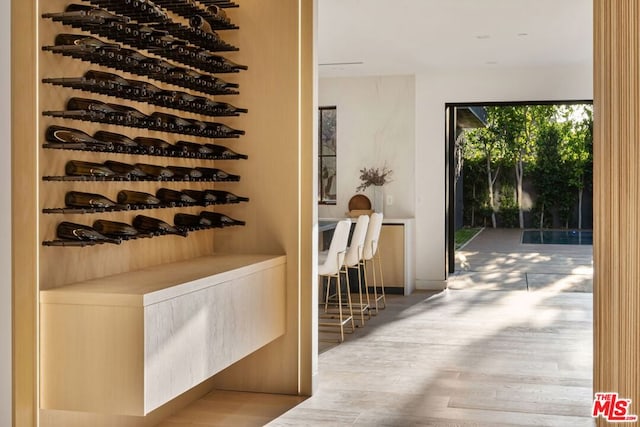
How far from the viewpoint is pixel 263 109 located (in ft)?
16.4

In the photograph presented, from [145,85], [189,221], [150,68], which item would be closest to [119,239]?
[145,85]

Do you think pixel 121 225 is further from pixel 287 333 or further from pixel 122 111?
pixel 287 333

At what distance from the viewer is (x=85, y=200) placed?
3.53 meters

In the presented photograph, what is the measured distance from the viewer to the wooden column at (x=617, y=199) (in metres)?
2.71

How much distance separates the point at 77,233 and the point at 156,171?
30.3 inches

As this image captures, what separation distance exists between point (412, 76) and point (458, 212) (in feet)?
28.2

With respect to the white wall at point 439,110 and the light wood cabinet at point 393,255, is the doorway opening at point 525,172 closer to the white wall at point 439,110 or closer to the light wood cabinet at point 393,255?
the white wall at point 439,110

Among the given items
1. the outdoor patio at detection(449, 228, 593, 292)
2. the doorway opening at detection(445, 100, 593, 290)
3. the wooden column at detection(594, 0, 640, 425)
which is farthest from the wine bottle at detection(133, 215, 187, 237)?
the doorway opening at detection(445, 100, 593, 290)

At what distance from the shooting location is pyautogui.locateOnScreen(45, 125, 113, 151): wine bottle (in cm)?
333

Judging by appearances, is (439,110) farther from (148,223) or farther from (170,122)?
(148,223)

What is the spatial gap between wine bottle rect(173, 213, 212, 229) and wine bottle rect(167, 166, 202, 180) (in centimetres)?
30

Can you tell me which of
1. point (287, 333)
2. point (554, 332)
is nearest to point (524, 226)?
point (554, 332)

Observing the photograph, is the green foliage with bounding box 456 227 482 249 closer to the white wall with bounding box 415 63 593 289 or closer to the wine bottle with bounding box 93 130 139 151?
the white wall with bounding box 415 63 593 289

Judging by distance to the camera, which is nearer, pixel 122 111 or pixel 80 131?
pixel 80 131
